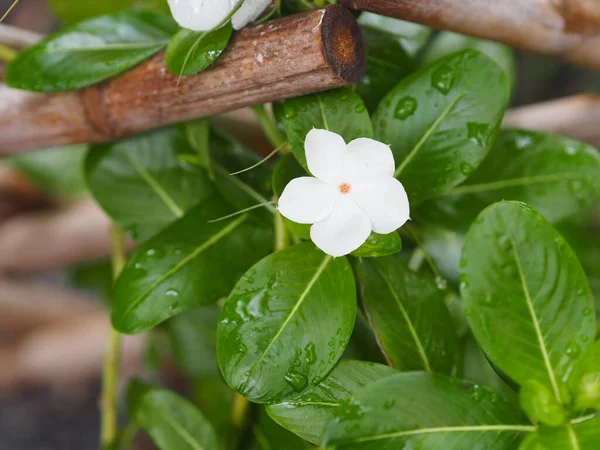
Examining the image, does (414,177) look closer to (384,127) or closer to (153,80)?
(384,127)

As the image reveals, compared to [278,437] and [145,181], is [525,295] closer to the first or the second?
[278,437]

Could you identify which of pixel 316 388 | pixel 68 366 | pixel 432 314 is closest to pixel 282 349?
pixel 316 388

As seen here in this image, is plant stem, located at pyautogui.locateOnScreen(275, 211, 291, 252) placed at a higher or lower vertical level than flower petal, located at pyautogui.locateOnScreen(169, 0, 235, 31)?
lower

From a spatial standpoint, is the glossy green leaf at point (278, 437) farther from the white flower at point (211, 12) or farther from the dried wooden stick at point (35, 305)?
the dried wooden stick at point (35, 305)

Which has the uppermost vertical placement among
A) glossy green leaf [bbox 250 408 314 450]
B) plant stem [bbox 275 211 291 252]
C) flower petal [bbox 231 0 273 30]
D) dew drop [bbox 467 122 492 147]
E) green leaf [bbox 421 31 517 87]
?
flower petal [bbox 231 0 273 30]

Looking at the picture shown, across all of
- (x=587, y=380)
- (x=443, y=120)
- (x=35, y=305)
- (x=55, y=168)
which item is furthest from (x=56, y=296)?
(x=587, y=380)

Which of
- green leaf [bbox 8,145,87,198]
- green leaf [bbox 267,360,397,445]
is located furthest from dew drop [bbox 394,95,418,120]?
green leaf [bbox 8,145,87,198]

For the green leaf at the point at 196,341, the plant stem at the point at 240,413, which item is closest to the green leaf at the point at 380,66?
the plant stem at the point at 240,413

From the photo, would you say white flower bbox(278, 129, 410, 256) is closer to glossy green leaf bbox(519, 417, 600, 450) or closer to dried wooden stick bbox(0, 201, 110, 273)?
glossy green leaf bbox(519, 417, 600, 450)
